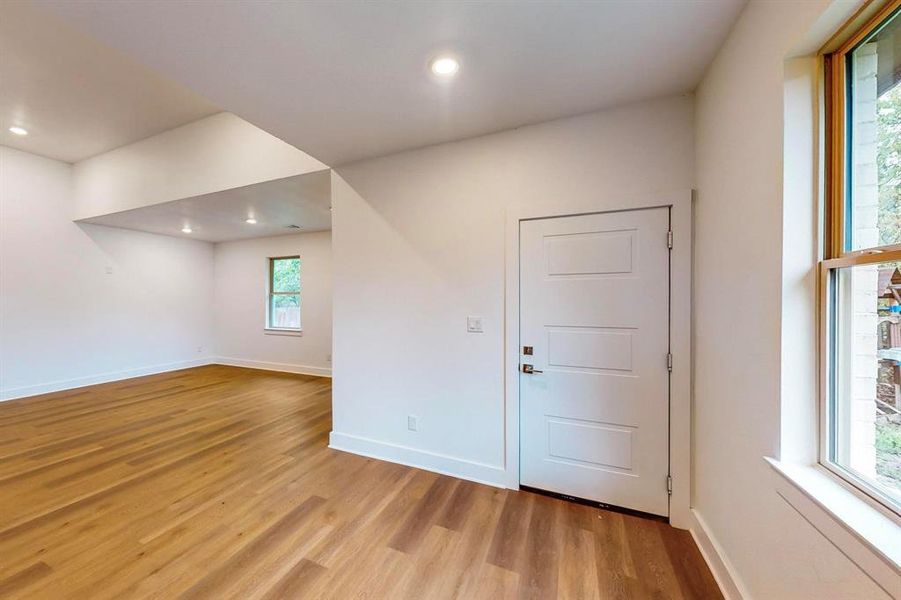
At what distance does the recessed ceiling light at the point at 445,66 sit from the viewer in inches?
64.3

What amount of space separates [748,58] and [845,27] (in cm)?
39

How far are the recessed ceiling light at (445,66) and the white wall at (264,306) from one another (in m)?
4.42

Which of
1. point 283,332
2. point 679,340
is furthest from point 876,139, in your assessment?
point 283,332

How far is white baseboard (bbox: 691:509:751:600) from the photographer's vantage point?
4.51 ft

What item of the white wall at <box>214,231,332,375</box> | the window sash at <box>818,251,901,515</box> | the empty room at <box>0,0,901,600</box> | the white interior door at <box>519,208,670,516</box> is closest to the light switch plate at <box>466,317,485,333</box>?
the empty room at <box>0,0,901,600</box>

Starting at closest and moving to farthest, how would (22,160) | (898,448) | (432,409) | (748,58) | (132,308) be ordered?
1. (898,448)
2. (748,58)
3. (432,409)
4. (22,160)
5. (132,308)

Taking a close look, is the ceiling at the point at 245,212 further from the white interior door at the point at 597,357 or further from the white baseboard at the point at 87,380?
the white baseboard at the point at 87,380

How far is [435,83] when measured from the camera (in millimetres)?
1807

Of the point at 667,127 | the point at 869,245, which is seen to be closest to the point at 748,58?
the point at 667,127

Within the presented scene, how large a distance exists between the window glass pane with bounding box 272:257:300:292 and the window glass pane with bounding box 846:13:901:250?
21.5ft

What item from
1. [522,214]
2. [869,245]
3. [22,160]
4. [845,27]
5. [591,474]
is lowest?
[591,474]

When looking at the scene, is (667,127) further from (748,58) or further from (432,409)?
(432,409)

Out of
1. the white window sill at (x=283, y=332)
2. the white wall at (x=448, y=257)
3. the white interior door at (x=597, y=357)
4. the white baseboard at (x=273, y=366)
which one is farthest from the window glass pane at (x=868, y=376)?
the white window sill at (x=283, y=332)

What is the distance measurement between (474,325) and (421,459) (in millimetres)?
1180
